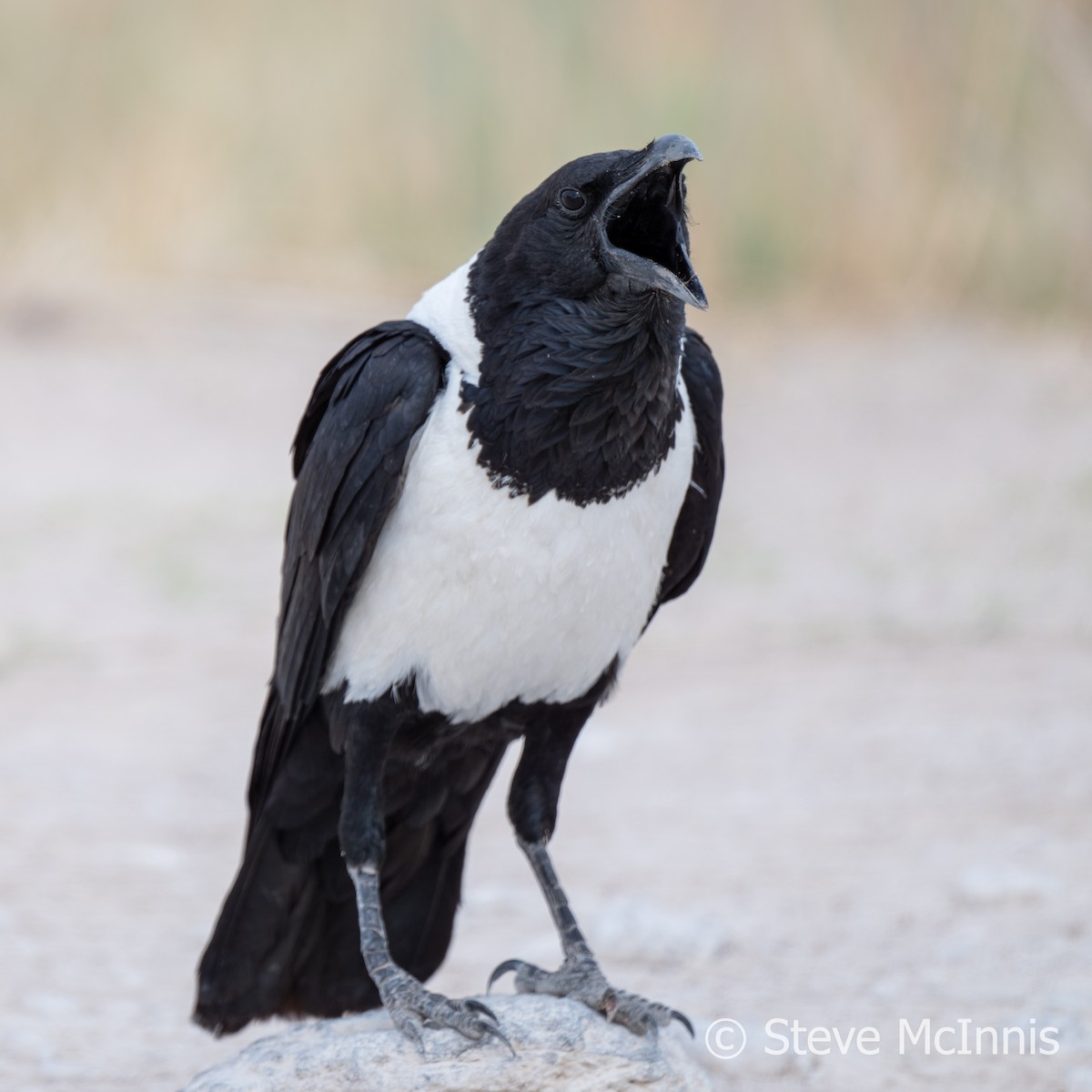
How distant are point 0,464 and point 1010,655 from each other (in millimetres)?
5646

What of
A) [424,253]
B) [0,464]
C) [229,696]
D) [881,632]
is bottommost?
[229,696]

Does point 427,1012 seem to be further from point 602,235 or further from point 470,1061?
point 602,235

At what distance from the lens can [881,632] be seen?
7230 millimetres

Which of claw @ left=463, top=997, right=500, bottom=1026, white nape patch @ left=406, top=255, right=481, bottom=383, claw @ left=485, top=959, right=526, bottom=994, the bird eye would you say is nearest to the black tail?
Result: claw @ left=485, top=959, right=526, bottom=994

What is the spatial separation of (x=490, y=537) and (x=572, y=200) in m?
0.70

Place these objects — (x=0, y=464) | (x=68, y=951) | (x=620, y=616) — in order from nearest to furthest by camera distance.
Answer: (x=620, y=616)
(x=68, y=951)
(x=0, y=464)

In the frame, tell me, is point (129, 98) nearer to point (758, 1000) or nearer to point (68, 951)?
point (68, 951)

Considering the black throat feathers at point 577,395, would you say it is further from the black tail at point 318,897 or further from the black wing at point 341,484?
the black tail at point 318,897

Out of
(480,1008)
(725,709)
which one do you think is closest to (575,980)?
(480,1008)

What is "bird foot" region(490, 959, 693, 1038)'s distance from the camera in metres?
3.47

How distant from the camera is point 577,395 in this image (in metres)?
3.24

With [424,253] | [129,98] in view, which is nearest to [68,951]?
[424,253]

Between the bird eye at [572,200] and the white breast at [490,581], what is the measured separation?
1.34ft

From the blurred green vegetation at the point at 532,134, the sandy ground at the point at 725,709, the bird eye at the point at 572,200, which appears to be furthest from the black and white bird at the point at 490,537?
the blurred green vegetation at the point at 532,134
